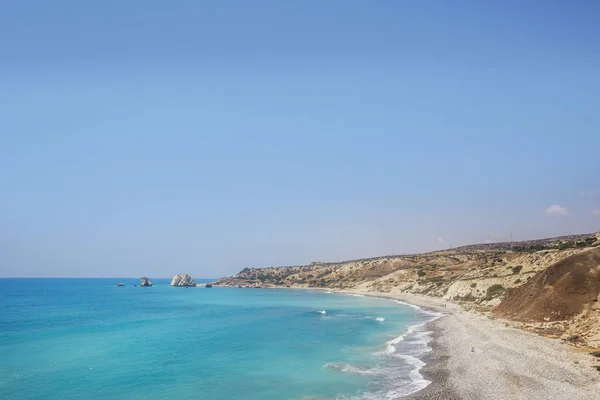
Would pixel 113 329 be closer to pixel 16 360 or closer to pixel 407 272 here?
pixel 16 360

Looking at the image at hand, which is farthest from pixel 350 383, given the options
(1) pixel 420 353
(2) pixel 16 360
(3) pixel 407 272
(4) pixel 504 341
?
(3) pixel 407 272

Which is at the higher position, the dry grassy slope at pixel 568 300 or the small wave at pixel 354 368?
the dry grassy slope at pixel 568 300

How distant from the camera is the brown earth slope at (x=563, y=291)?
55.1 metres

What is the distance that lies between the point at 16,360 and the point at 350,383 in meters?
44.8

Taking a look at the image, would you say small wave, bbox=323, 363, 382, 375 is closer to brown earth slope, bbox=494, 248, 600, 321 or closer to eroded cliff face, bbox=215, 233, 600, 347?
eroded cliff face, bbox=215, 233, 600, 347

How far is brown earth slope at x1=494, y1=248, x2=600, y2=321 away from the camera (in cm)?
5509

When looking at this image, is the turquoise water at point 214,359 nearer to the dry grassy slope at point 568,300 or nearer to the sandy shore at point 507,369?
the sandy shore at point 507,369

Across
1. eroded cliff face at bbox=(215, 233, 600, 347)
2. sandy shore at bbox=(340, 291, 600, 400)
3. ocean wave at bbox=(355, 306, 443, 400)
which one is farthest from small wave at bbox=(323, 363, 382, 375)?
eroded cliff face at bbox=(215, 233, 600, 347)

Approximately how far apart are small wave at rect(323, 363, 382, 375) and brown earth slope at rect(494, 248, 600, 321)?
103 ft

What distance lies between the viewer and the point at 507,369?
3981 centimetres

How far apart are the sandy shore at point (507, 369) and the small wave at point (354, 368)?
5706mm

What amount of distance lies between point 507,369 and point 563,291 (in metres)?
25.8

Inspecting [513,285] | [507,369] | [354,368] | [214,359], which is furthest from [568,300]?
[214,359]

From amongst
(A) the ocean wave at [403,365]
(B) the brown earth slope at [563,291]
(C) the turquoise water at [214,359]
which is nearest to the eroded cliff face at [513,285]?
(B) the brown earth slope at [563,291]
